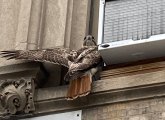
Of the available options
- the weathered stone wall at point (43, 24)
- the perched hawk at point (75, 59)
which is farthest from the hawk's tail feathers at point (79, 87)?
the weathered stone wall at point (43, 24)

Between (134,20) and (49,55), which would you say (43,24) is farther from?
(134,20)

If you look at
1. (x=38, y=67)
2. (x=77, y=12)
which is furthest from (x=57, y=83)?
(x=77, y=12)

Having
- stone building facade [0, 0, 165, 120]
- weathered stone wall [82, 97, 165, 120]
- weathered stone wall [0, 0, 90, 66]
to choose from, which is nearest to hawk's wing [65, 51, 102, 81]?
stone building facade [0, 0, 165, 120]

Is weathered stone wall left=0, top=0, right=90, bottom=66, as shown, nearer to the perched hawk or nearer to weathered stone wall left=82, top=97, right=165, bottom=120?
the perched hawk

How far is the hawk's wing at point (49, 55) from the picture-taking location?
52.4 feet

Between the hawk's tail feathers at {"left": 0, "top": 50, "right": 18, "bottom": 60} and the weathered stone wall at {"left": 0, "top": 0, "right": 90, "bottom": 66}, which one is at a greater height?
the weathered stone wall at {"left": 0, "top": 0, "right": 90, "bottom": 66}

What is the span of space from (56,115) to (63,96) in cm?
34

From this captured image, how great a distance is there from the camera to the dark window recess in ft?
51.5

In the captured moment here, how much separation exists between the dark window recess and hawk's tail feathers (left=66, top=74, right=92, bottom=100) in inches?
30.2

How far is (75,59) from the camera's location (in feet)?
52.2

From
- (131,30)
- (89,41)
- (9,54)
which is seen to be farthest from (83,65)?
(9,54)

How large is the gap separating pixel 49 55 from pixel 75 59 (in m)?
0.48

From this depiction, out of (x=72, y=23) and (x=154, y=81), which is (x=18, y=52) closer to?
(x=72, y=23)

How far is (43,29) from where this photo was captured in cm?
1688
